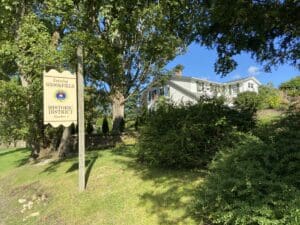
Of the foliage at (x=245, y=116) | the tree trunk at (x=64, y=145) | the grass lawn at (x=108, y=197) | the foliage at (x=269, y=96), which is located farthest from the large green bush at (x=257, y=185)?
the foliage at (x=269, y=96)

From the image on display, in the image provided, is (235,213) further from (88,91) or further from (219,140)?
(88,91)

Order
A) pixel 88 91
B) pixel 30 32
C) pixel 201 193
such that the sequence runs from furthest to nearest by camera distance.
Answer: pixel 88 91 < pixel 30 32 < pixel 201 193

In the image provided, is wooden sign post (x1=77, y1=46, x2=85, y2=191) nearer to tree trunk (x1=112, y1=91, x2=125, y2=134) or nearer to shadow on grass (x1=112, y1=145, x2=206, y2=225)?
shadow on grass (x1=112, y1=145, x2=206, y2=225)

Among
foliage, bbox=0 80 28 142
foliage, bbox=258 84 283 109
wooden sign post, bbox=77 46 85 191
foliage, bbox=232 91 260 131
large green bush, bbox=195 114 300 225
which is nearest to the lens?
large green bush, bbox=195 114 300 225

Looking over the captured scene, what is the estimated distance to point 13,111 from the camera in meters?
14.0

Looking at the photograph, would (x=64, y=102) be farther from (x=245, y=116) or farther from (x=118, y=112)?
(x=118, y=112)

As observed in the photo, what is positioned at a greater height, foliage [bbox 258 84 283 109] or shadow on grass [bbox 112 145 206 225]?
foliage [bbox 258 84 283 109]

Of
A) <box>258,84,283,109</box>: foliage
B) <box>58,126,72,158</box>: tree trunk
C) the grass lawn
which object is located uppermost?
<box>258,84,283,109</box>: foliage

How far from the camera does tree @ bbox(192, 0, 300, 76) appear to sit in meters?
8.26

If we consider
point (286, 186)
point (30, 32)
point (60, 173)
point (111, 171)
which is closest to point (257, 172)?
point (286, 186)

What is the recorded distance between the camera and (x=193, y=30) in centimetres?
996

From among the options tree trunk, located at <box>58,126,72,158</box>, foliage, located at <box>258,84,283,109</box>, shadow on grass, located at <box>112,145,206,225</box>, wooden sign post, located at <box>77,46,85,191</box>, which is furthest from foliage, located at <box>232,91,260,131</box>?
foliage, located at <box>258,84,283,109</box>

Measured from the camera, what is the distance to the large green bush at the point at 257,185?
4583 mm

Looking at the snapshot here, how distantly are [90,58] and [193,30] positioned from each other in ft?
14.0
